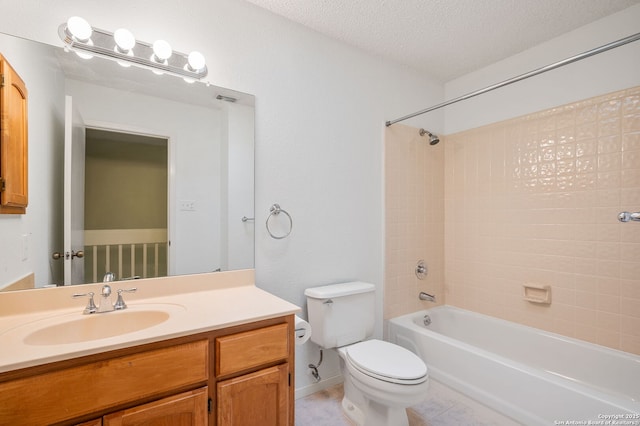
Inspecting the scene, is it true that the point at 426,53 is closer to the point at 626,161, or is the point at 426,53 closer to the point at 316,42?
the point at 316,42

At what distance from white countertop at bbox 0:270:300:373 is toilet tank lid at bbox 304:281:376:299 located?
40cm

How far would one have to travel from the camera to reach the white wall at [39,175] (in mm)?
1202

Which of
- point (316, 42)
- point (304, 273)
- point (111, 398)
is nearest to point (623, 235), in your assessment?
point (304, 273)

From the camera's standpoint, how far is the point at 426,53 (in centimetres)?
233

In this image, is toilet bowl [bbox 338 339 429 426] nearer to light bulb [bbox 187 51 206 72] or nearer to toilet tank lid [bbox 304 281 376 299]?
toilet tank lid [bbox 304 281 376 299]

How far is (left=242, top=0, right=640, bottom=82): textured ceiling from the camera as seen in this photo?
179 cm

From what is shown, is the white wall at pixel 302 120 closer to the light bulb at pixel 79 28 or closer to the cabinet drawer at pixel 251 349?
the light bulb at pixel 79 28

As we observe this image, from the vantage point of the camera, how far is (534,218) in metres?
2.22

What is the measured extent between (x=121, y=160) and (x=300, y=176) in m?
0.97

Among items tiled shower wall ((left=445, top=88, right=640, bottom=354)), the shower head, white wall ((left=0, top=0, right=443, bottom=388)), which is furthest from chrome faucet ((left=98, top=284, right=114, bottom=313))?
tiled shower wall ((left=445, top=88, right=640, bottom=354))

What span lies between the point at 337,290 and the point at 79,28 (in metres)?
1.81

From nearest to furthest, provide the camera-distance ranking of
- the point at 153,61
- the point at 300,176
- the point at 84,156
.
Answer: the point at 84,156 → the point at 153,61 → the point at 300,176

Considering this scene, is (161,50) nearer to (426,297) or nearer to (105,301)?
(105,301)

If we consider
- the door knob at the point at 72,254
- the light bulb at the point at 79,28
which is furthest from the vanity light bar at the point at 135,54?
the door knob at the point at 72,254
